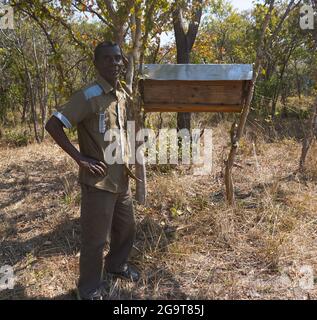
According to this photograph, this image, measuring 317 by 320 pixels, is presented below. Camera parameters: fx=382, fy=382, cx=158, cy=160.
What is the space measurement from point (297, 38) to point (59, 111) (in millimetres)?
9277

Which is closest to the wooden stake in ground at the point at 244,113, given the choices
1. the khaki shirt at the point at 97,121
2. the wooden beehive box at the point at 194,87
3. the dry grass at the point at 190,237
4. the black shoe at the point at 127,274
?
the wooden beehive box at the point at 194,87

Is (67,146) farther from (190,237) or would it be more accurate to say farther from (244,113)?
(244,113)

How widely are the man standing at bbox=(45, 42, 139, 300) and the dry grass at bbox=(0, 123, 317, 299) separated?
44 centimetres

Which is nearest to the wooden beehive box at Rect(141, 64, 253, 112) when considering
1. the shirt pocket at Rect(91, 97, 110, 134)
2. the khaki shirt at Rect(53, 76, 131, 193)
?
the khaki shirt at Rect(53, 76, 131, 193)

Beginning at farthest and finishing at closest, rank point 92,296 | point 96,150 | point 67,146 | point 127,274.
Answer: point 127,274, point 92,296, point 96,150, point 67,146

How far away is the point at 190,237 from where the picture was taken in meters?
3.61

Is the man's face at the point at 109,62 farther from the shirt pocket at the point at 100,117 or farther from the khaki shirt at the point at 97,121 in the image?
the shirt pocket at the point at 100,117

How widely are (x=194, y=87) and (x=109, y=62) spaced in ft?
4.09

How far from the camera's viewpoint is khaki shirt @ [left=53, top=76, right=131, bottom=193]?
238cm

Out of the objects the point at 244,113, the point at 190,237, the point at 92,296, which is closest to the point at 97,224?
the point at 92,296

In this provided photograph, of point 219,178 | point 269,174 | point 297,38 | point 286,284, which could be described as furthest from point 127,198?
point 297,38

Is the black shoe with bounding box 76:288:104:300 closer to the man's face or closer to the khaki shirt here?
the khaki shirt

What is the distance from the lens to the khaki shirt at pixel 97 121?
238cm

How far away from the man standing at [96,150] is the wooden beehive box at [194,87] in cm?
83
